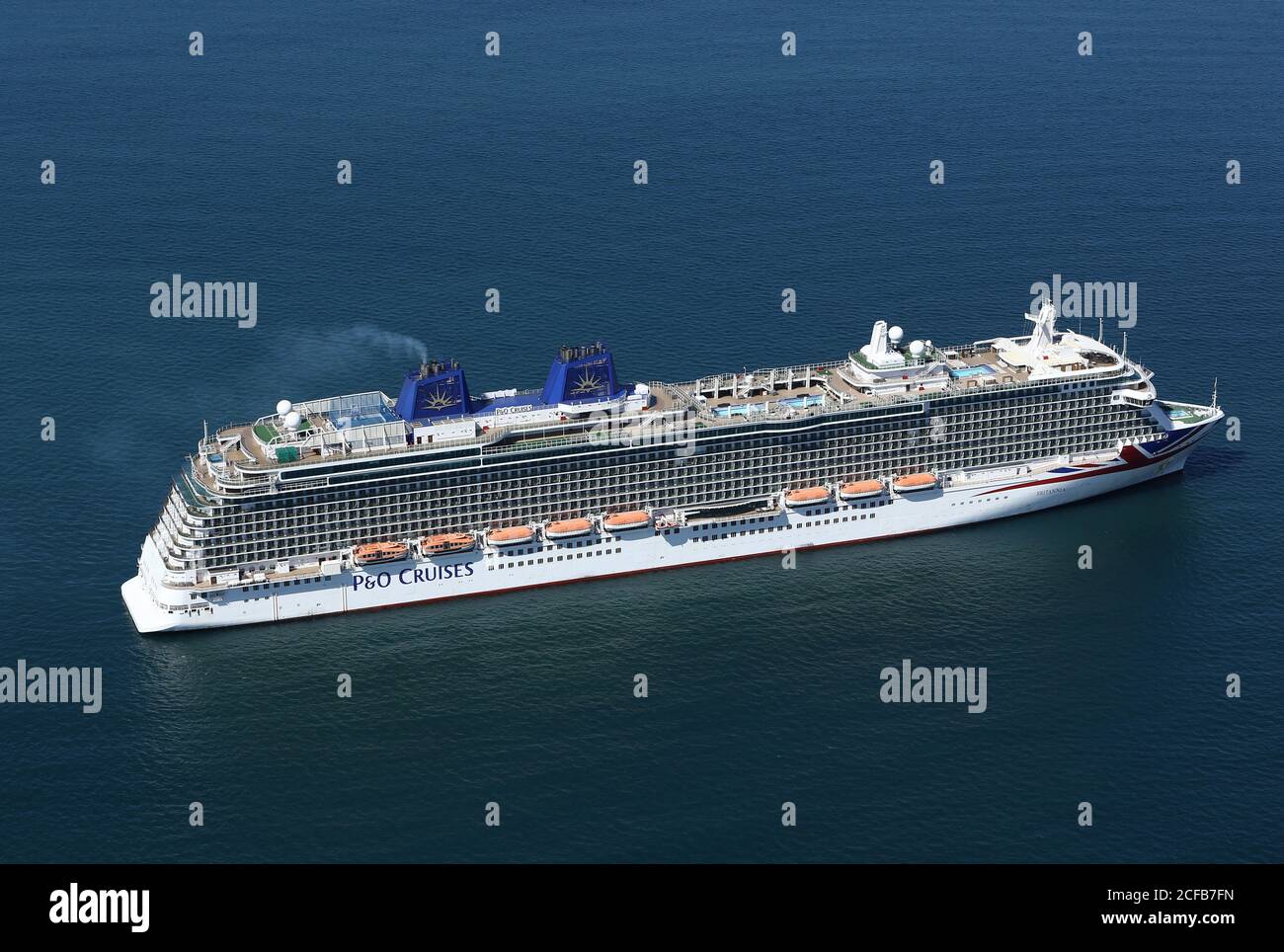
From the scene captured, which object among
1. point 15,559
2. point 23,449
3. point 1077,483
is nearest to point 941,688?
point 1077,483

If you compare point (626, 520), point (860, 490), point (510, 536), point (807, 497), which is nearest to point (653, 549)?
point (626, 520)

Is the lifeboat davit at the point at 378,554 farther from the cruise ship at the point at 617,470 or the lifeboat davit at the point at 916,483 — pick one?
the lifeboat davit at the point at 916,483

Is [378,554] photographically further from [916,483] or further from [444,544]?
[916,483]

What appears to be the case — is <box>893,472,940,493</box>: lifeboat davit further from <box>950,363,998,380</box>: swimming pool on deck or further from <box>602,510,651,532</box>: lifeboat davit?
<box>602,510,651,532</box>: lifeboat davit

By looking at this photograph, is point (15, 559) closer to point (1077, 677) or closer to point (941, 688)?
point (941, 688)

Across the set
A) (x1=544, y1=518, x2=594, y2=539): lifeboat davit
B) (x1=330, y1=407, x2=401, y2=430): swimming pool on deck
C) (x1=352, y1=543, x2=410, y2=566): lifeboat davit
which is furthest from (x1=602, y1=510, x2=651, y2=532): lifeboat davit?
(x1=330, y1=407, x2=401, y2=430): swimming pool on deck

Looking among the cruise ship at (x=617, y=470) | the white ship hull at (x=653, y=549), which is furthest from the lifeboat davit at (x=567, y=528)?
the white ship hull at (x=653, y=549)
